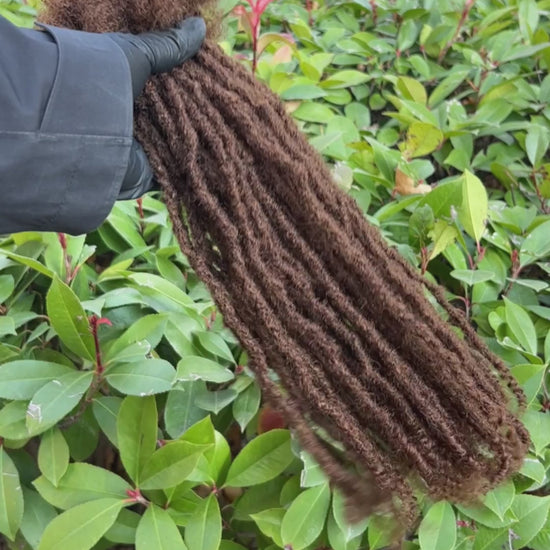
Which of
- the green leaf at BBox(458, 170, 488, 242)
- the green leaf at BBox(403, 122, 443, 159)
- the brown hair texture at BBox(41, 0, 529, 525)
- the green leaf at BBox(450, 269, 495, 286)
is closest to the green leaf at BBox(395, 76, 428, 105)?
the green leaf at BBox(403, 122, 443, 159)

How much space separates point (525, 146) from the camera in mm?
1382

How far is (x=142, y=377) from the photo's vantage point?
852mm

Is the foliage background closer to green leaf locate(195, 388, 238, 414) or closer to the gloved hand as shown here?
green leaf locate(195, 388, 238, 414)

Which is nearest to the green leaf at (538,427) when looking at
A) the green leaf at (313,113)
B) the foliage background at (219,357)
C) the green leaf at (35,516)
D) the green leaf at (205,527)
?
the foliage background at (219,357)

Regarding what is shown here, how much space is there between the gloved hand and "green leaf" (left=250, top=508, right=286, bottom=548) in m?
0.48

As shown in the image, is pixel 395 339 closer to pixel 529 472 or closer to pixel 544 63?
pixel 529 472

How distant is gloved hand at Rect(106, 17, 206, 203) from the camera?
761 mm

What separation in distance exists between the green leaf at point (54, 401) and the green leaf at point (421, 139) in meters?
0.87

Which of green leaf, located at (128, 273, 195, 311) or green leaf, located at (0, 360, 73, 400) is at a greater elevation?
green leaf, located at (128, 273, 195, 311)

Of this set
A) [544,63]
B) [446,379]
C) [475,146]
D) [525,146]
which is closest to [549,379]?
[446,379]

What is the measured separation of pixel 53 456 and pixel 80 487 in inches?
2.3

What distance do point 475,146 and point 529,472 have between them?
92 cm

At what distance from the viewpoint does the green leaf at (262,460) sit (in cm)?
87

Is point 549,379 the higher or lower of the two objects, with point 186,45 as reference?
lower
